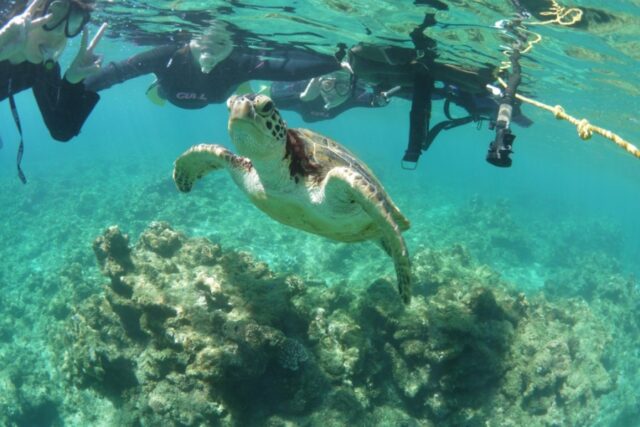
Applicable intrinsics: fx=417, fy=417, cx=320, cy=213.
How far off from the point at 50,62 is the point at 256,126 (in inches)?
136

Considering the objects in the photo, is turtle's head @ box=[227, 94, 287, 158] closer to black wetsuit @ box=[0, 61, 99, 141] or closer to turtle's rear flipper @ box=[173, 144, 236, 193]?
turtle's rear flipper @ box=[173, 144, 236, 193]

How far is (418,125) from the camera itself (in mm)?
5750

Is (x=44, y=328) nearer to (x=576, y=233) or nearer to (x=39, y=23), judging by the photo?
(x=39, y=23)

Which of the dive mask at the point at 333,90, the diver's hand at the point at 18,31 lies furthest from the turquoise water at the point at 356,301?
the diver's hand at the point at 18,31

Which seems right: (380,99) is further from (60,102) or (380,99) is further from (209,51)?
(60,102)

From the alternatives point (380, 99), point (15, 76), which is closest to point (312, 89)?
point (380, 99)

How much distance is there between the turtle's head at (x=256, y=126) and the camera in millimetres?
2990

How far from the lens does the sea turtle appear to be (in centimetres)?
313

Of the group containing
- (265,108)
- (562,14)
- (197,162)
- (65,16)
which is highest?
(65,16)

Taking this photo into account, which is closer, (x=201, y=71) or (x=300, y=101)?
(x=201, y=71)

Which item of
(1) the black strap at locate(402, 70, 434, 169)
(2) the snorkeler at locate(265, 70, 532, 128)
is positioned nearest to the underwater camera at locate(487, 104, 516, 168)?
(1) the black strap at locate(402, 70, 434, 169)

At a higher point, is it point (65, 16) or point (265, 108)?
point (65, 16)

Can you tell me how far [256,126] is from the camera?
3.06 metres

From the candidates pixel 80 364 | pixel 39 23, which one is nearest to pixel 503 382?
pixel 80 364
